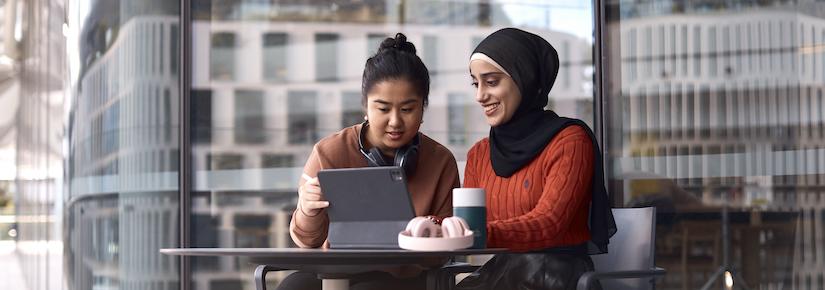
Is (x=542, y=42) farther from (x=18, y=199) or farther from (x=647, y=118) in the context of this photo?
(x=18, y=199)

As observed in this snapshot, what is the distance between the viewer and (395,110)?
253 cm

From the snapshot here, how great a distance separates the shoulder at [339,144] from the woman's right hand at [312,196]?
231 millimetres

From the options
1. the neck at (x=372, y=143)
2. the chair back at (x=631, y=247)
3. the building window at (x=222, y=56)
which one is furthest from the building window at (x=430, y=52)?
the neck at (x=372, y=143)

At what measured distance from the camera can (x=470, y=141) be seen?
4445mm

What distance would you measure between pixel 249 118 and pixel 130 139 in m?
0.55

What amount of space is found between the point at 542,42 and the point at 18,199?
3428 mm

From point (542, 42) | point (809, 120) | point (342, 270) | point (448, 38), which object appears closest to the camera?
point (342, 270)

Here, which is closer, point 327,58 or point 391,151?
point 391,151

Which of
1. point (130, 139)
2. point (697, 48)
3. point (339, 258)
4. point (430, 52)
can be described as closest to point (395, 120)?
point (339, 258)

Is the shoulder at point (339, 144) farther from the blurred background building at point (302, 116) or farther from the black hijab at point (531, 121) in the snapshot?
the blurred background building at point (302, 116)

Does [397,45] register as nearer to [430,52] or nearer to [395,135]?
[395,135]

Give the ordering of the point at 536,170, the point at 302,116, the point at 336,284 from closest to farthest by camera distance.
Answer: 1. the point at 336,284
2. the point at 536,170
3. the point at 302,116

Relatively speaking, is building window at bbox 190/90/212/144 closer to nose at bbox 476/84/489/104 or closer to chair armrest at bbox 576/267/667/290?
nose at bbox 476/84/489/104

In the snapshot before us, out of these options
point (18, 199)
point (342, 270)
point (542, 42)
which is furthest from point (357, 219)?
point (18, 199)
